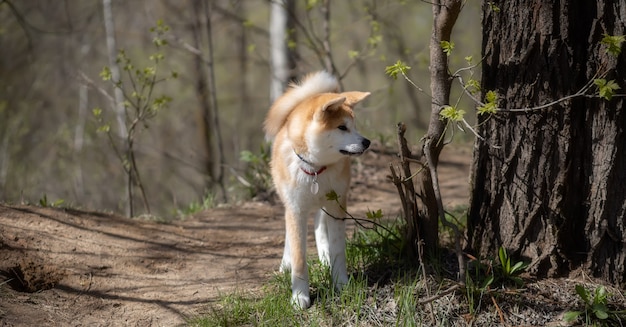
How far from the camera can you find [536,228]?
11.6 ft

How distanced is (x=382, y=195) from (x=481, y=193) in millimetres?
2344

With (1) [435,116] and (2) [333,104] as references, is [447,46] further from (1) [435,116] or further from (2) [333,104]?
(2) [333,104]

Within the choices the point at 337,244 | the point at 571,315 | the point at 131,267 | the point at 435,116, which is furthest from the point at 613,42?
the point at 131,267

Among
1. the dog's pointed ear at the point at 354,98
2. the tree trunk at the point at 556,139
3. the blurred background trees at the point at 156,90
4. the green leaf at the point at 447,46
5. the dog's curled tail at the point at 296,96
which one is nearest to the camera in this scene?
the green leaf at the point at 447,46

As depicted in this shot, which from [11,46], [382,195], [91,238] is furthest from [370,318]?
[11,46]

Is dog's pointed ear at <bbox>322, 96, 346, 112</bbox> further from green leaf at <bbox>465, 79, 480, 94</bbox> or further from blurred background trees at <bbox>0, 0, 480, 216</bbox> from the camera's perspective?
blurred background trees at <bbox>0, 0, 480, 216</bbox>

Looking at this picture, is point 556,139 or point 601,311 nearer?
point 601,311

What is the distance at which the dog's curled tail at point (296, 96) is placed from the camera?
4.16 meters

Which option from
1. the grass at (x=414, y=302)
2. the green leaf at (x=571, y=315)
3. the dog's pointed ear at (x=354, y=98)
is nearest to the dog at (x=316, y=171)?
the dog's pointed ear at (x=354, y=98)

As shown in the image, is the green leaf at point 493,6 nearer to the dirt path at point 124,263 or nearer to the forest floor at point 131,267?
the forest floor at point 131,267

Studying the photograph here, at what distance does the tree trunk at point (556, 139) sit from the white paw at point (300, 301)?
4.12ft

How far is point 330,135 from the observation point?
3.61 m

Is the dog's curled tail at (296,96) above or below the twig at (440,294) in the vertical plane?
above

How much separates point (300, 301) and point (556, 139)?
1790mm
